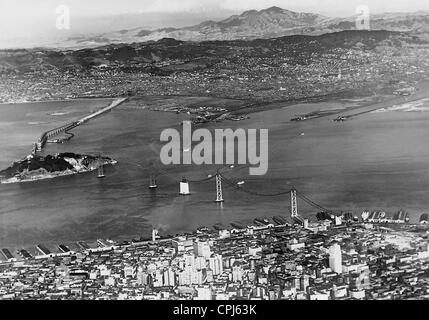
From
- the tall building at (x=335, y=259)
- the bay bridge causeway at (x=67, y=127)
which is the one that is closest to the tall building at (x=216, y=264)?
the tall building at (x=335, y=259)

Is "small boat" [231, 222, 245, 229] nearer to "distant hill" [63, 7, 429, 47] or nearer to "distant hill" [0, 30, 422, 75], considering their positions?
"distant hill" [0, 30, 422, 75]

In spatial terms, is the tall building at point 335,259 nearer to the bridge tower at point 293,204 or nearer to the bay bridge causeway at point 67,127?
the bridge tower at point 293,204

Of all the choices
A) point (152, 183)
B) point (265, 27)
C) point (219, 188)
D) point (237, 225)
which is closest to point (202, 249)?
point (237, 225)

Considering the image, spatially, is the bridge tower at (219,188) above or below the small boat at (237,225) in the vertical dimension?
above

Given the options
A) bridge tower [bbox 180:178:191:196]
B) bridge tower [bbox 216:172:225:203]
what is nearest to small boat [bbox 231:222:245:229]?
bridge tower [bbox 216:172:225:203]

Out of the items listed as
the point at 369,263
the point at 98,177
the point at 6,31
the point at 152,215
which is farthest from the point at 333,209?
the point at 6,31

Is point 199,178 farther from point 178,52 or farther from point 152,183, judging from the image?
point 178,52

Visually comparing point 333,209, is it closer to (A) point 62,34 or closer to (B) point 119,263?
(B) point 119,263
